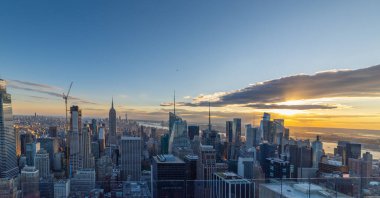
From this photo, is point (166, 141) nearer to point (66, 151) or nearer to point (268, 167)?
point (66, 151)

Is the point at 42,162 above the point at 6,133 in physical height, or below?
below

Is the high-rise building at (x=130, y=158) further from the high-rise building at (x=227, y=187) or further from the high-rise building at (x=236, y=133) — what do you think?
the high-rise building at (x=227, y=187)

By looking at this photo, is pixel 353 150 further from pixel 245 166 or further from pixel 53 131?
pixel 53 131

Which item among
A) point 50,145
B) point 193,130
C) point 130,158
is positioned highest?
point 193,130

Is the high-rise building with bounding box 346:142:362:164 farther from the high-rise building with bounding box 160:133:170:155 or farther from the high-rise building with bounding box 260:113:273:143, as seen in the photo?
the high-rise building with bounding box 160:133:170:155

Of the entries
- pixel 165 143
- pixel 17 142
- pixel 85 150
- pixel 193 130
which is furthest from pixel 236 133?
pixel 17 142

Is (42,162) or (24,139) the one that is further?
(24,139)

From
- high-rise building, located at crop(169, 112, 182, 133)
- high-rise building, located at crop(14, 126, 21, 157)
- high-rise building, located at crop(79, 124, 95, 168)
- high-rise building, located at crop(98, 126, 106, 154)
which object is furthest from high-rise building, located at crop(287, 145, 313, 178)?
high-rise building, located at crop(14, 126, 21, 157)
